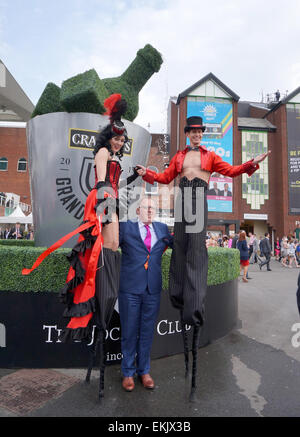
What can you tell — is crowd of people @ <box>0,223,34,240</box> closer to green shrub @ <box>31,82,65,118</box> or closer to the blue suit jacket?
green shrub @ <box>31,82,65,118</box>

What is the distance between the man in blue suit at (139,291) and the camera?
107 inches

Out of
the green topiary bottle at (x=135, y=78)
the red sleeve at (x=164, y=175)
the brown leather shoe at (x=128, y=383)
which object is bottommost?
the brown leather shoe at (x=128, y=383)

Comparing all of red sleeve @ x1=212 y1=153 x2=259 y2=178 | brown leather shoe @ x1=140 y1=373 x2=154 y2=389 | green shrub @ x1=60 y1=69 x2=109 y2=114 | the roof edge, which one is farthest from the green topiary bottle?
→ the roof edge

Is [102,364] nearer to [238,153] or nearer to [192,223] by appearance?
[192,223]

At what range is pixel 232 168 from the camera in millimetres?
2908

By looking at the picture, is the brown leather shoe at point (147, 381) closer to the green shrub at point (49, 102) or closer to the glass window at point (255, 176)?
the green shrub at point (49, 102)

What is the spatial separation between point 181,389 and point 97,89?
142 inches

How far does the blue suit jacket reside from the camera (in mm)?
2775

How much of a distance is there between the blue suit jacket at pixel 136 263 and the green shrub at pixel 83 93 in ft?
6.69

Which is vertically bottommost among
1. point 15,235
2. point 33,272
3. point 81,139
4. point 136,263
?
point 15,235

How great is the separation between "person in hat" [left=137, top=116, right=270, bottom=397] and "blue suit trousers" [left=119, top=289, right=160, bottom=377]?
0.78 ft

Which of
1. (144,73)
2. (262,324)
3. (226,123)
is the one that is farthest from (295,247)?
(226,123)

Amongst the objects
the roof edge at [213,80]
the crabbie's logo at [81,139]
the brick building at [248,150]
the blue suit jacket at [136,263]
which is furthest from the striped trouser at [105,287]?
the roof edge at [213,80]

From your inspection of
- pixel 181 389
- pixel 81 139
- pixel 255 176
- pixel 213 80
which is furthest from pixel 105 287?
pixel 213 80
